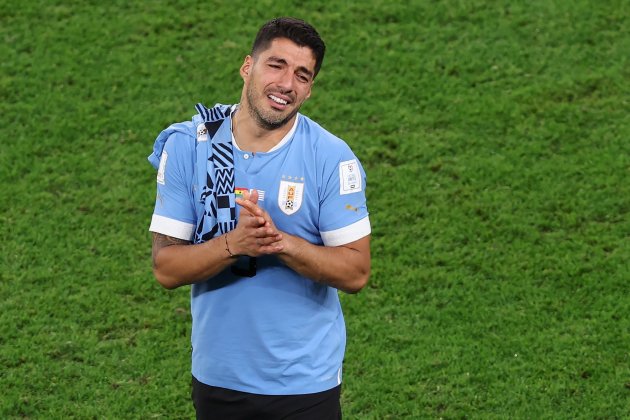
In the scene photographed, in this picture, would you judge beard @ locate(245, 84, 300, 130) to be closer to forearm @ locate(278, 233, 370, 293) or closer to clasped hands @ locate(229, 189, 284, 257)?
clasped hands @ locate(229, 189, 284, 257)

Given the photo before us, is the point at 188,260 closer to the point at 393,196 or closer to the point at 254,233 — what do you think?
the point at 254,233

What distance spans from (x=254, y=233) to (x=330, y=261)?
32cm

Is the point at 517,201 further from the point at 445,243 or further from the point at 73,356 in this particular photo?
the point at 73,356

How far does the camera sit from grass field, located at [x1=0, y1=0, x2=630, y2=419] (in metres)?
6.36

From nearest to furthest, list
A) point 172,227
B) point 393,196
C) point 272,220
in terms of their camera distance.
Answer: point 272,220
point 172,227
point 393,196

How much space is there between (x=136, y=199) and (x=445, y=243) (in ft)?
6.32

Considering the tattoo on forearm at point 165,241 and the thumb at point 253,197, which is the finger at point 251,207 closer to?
the thumb at point 253,197

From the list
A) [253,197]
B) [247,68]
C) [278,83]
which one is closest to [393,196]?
[247,68]

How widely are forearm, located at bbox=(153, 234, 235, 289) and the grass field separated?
223 centimetres

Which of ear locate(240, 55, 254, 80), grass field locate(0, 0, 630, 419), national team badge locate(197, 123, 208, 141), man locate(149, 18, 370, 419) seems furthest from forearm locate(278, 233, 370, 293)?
grass field locate(0, 0, 630, 419)

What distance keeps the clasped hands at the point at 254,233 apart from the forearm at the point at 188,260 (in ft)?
0.22

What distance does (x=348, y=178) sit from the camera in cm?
406

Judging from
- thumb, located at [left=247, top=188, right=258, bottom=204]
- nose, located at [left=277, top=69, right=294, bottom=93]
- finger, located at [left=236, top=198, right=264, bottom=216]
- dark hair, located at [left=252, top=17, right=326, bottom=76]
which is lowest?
finger, located at [left=236, top=198, right=264, bottom=216]

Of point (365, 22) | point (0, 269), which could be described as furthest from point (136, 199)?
point (365, 22)
